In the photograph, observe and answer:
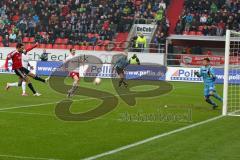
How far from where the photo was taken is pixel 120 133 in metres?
14.4

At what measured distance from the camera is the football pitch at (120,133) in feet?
37.4

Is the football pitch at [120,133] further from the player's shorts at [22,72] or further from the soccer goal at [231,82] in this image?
the player's shorts at [22,72]

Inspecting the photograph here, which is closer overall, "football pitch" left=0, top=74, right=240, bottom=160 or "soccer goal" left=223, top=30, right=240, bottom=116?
"football pitch" left=0, top=74, right=240, bottom=160

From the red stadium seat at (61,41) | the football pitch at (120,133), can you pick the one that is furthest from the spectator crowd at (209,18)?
the football pitch at (120,133)

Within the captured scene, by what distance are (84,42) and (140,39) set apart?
16.6 feet

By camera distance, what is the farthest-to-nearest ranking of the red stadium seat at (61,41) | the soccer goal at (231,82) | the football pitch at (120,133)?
1. the red stadium seat at (61,41)
2. the soccer goal at (231,82)
3. the football pitch at (120,133)

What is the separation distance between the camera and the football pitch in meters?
11.4

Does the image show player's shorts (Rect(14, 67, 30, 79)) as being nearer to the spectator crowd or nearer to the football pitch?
the football pitch

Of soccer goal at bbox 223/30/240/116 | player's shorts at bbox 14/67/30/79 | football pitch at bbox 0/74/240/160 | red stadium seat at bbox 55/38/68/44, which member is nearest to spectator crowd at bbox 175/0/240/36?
red stadium seat at bbox 55/38/68/44

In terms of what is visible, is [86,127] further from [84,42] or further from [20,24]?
[20,24]

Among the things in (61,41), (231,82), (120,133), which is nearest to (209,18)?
(61,41)

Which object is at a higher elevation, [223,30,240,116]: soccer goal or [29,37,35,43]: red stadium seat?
[29,37,35,43]: red stadium seat

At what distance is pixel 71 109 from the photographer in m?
19.6

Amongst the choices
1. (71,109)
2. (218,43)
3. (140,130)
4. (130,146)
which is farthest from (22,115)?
(218,43)
